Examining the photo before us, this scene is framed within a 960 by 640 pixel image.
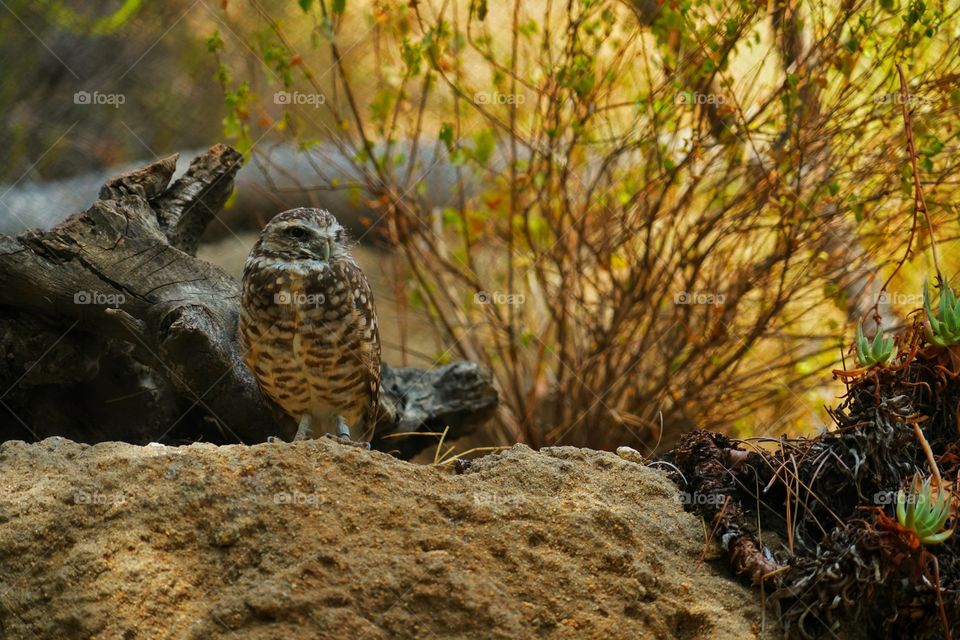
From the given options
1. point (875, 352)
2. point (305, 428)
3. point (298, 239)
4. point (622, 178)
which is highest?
point (622, 178)

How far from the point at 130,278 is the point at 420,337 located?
405 centimetres

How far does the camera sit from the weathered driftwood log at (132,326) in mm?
4254

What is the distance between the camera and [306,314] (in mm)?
4438

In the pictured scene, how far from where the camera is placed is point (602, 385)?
635cm

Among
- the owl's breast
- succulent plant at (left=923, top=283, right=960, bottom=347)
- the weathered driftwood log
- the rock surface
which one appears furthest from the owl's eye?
succulent plant at (left=923, top=283, right=960, bottom=347)

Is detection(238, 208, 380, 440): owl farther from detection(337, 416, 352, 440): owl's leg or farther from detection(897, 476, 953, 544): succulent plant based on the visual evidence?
detection(897, 476, 953, 544): succulent plant

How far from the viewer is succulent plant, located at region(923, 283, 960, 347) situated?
343 centimetres

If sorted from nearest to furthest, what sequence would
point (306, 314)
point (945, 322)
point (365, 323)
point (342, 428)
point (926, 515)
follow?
point (926, 515) → point (945, 322) → point (306, 314) → point (365, 323) → point (342, 428)

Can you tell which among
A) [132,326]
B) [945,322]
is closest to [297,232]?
[132,326]

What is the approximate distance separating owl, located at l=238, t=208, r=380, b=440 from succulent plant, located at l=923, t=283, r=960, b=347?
2504 millimetres

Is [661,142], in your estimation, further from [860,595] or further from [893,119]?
[860,595]

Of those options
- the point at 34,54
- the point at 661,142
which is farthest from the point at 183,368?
the point at 34,54

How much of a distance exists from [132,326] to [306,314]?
0.78m

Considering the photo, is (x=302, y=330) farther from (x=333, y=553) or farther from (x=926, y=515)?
(x=926, y=515)
